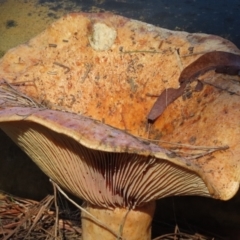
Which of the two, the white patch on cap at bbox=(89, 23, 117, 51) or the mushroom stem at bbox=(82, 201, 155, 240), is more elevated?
the white patch on cap at bbox=(89, 23, 117, 51)

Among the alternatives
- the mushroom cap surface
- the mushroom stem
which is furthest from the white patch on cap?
the mushroom stem

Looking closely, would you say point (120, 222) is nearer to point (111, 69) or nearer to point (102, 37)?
point (111, 69)

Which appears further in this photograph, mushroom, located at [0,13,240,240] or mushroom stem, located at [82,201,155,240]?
mushroom stem, located at [82,201,155,240]

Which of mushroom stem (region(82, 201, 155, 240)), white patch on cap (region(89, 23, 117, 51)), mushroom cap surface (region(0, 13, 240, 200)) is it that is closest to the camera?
mushroom stem (region(82, 201, 155, 240))

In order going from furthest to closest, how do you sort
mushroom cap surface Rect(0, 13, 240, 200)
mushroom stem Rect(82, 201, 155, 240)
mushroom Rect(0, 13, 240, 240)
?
mushroom cap surface Rect(0, 13, 240, 200)
mushroom stem Rect(82, 201, 155, 240)
mushroom Rect(0, 13, 240, 240)

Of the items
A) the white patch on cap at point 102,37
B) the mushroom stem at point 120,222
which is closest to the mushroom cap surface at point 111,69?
the white patch on cap at point 102,37

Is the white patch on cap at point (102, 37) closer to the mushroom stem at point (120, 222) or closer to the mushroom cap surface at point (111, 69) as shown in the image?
Answer: the mushroom cap surface at point (111, 69)

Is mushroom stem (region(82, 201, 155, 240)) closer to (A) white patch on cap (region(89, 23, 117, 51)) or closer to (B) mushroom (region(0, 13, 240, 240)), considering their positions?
(B) mushroom (region(0, 13, 240, 240))

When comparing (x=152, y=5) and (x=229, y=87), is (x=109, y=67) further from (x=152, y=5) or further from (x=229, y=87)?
(x=152, y=5)
